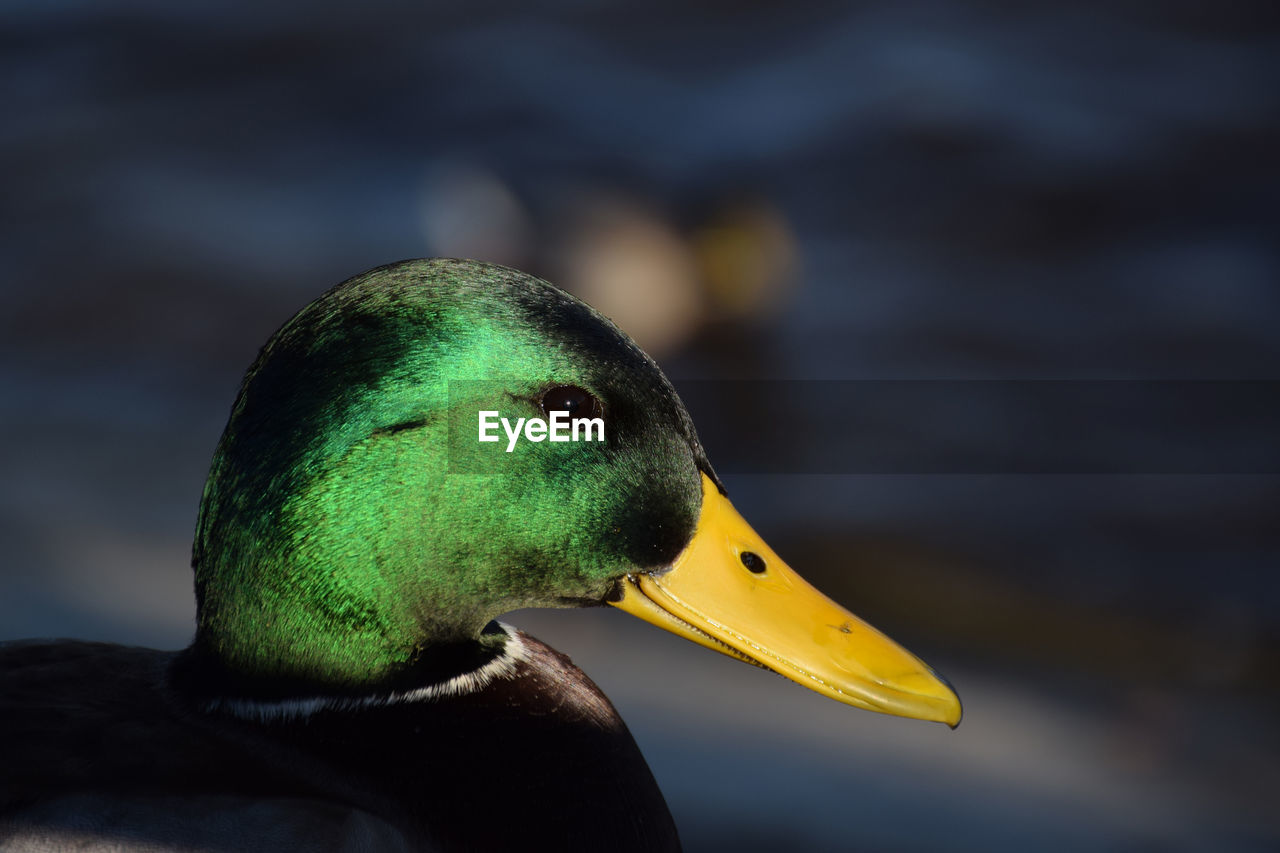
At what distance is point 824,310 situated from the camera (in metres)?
4.41

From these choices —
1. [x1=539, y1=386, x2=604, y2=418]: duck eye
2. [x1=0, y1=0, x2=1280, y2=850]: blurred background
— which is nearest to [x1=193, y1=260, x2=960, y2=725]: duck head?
[x1=539, y1=386, x2=604, y2=418]: duck eye

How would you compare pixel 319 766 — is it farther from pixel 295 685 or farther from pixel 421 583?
pixel 421 583

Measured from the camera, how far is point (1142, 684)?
3.05m

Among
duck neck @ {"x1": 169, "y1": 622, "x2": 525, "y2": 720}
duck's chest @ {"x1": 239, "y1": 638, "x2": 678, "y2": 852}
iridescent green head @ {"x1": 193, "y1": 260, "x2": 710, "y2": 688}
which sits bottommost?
duck's chest @ {"x1": 239, "y1": 638, "x2": 678, "y2": 852}

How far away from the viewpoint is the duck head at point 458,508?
68.7 inches

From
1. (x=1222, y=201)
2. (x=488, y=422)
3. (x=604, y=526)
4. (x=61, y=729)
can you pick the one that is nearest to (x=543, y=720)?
(x=604, y=526)

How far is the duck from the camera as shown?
1737 mm

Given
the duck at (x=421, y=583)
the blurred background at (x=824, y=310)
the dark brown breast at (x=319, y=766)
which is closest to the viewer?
the dark brown breast at (x=319, y=766)

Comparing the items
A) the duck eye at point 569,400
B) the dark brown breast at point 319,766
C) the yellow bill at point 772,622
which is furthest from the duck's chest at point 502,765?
the duck eye at point 569,400

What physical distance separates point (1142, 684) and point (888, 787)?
2.27 ft

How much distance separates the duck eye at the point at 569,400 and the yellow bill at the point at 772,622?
0.20 m

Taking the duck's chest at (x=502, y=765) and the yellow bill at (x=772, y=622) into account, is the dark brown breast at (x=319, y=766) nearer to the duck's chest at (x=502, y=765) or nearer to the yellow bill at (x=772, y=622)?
the duck's chest at (x=502, y=765)

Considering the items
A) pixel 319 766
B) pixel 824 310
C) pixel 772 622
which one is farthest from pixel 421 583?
pixel 824 310

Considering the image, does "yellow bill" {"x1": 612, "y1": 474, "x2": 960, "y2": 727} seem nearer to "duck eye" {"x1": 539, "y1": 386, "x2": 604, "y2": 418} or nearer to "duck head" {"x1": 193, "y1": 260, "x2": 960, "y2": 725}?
"duck head" {"x1": 193, "y1": 260, "x2": 960, "y2": 725}
